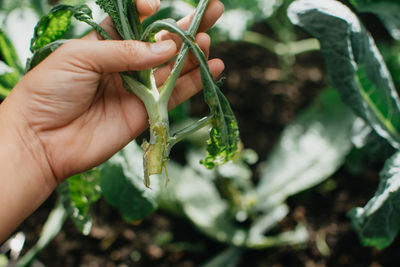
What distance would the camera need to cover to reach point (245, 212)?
6.29ft

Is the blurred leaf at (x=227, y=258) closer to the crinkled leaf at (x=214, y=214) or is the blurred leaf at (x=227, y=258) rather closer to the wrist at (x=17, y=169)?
the crinkled leaf at (x=214, y=214)

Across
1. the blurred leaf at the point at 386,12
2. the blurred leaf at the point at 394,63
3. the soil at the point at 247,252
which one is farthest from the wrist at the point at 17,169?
the blurred leaf at the point at 394,63

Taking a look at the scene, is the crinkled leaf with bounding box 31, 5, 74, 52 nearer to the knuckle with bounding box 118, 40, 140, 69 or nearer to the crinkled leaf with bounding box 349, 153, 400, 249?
the knuckle with bounding box 118, 40, 140, 69

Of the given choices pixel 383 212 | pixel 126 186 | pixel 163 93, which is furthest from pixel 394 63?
pixel 126 186

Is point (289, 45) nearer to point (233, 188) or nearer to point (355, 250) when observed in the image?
point (233, 188)

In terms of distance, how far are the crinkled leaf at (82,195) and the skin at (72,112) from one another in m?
0.11

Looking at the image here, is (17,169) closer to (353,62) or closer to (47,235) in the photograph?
(47,235)

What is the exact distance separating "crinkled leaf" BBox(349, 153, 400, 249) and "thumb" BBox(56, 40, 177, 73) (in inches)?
35.3

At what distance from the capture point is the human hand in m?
1.09

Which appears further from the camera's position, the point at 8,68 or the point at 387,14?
the point at 387,14

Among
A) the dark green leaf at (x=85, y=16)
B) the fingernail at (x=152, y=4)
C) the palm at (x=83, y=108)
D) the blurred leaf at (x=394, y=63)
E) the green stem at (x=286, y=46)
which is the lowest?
the blurred leaf at (x=394, y=63)

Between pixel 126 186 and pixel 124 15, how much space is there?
0.64 metres

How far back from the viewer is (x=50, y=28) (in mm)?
1332

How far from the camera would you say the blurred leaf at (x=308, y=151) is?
1.90 metres
